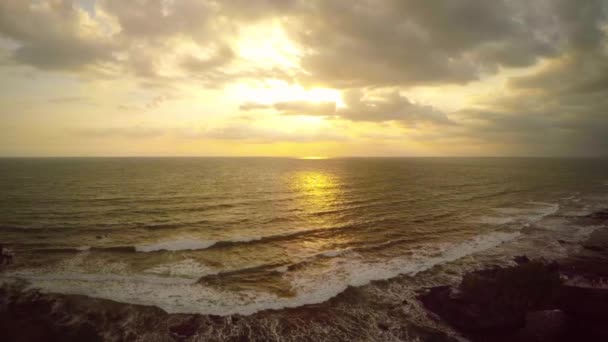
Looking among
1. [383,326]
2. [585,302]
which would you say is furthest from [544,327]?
[383,326]

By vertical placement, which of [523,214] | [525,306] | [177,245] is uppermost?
[523,214]

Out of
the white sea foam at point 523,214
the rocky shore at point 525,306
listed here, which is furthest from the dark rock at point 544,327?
the white sea foam at point 523,214

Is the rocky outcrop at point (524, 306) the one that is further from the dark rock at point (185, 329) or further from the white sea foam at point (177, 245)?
the white sea foam at point (177, 245)

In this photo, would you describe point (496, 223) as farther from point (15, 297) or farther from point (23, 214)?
point (23, 214)

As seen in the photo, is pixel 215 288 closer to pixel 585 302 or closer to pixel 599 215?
pixel 585 302

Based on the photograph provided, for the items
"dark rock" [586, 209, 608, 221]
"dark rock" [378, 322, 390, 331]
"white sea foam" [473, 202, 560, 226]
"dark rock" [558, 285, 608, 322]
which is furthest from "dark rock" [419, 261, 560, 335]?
"dark rock" [586, 209, 608, 221]

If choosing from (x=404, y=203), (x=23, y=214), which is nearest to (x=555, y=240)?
(x=404, y=203)
